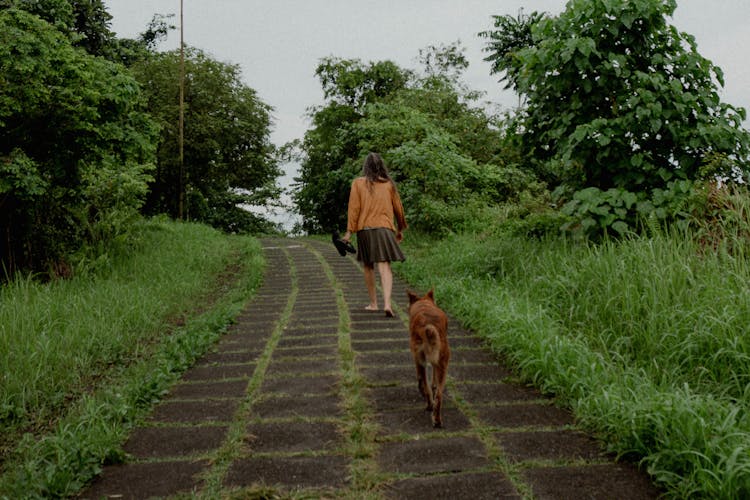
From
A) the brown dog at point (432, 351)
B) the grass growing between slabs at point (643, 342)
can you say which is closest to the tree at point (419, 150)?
the grass growing between slabs at point (643, 342)

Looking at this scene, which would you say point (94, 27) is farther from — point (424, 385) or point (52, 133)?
point (424, 385)

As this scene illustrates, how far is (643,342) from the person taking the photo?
4.24 meters

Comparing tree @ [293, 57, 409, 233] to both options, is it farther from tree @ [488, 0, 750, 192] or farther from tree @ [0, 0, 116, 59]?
Result: tree @ [488, 0, 750, 192]

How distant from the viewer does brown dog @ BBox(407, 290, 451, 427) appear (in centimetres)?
324

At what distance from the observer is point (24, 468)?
285 centimetres

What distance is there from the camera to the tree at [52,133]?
22.2ft

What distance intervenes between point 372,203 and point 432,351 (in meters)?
3.44

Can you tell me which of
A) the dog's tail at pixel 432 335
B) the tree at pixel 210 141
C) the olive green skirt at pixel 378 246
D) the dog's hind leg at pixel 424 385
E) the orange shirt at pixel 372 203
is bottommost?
the dog's hind leg at pixel 424 385

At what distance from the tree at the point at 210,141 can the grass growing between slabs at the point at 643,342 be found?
17.5m

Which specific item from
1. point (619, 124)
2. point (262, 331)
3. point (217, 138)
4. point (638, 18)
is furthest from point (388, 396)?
point (217, 138)

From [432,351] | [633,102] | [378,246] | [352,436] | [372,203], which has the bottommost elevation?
[352,436]

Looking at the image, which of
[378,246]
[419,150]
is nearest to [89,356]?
[378,246]

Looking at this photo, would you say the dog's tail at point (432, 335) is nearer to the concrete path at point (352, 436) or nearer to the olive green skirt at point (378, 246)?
the concrete path at point (352, 436)

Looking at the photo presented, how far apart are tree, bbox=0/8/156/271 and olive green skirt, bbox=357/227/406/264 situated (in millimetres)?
3872
